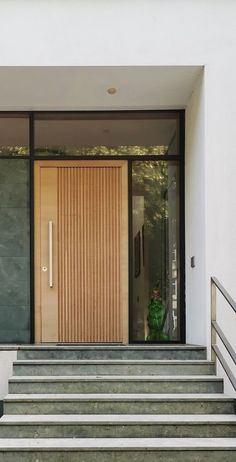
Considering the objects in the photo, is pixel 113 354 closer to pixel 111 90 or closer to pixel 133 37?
pixel 111 90

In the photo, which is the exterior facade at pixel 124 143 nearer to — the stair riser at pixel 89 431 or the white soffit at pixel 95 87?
the white soffit at pixel 95 87

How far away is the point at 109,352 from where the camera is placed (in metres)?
5.91

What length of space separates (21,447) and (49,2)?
12.8 ft

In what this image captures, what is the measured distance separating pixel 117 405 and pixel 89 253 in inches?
94.5

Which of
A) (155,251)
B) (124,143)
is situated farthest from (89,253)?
(124,143)

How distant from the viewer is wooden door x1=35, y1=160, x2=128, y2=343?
7.20 meters

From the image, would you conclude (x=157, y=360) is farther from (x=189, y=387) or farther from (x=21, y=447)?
(x=21, y=447)

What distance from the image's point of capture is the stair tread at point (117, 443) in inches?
180

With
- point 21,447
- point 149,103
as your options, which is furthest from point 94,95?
point 21,447

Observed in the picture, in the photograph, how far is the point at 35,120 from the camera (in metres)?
7.23

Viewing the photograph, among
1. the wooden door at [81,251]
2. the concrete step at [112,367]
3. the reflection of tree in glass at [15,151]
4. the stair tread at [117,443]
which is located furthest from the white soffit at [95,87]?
the stair tread at [117,443]

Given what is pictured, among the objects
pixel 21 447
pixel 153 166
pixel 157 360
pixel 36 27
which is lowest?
pixel 21 447

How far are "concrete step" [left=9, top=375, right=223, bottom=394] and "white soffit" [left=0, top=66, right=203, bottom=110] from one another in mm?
2825

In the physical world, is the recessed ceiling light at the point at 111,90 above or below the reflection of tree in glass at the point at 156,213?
above
